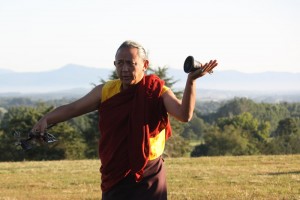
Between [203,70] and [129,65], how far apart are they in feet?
2.71

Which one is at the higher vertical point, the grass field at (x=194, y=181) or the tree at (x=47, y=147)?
the grass field at (x=194, y=181)

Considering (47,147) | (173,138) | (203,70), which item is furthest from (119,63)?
(47,147)

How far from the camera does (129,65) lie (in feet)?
15.2

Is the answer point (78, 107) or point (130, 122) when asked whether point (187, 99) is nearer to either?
point (130, 122)

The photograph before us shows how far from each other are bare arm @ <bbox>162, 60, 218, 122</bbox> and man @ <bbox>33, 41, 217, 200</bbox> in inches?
0.5

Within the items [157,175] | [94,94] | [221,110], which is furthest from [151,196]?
[221,110]

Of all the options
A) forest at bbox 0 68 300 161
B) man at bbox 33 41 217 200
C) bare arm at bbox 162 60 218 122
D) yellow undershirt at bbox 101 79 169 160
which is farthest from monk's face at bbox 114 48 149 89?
forest at bbox 0 68 300 161

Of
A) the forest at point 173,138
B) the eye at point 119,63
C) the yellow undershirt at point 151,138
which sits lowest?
the forest at point 173,138

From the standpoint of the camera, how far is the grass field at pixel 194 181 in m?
11.4

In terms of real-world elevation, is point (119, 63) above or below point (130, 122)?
above

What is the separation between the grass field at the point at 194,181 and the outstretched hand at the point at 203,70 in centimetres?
697

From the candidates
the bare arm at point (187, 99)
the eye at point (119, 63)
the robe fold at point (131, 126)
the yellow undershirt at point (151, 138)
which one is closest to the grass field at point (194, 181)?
the yellow undershirt at point (151, 138)

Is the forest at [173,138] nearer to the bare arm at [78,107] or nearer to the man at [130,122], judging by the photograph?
the bare arm at [78,107]

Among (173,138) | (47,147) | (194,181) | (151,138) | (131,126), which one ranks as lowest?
(47,147)
